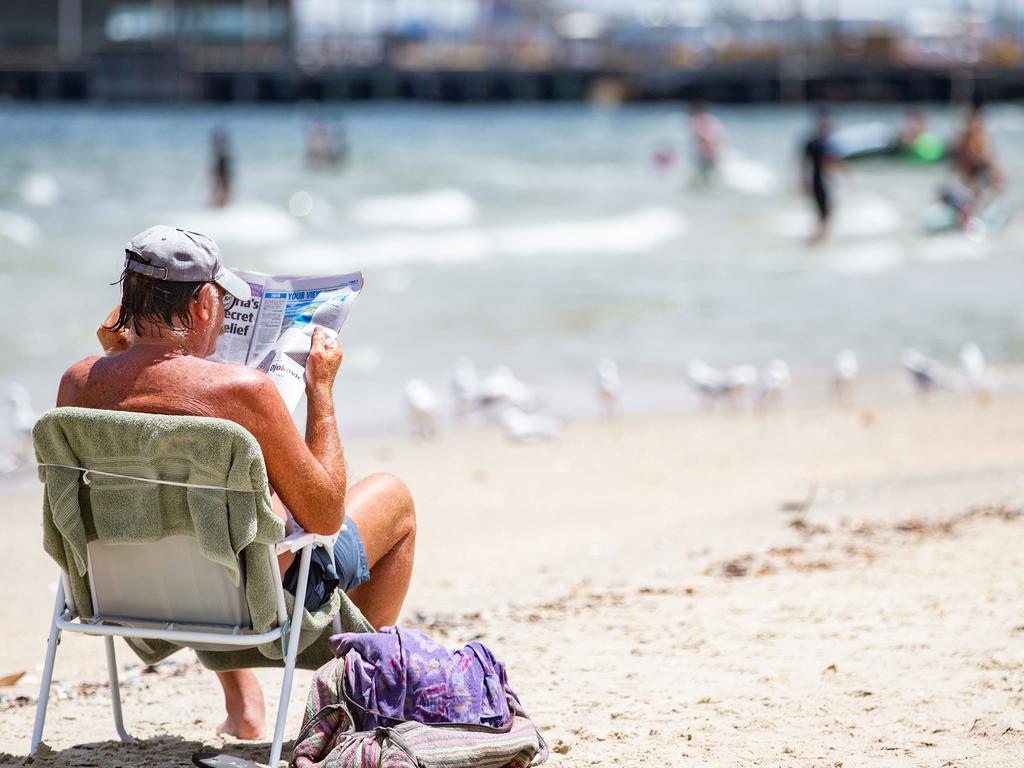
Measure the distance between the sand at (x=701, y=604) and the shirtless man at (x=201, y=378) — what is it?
0.75 metres

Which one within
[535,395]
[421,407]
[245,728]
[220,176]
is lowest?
[535,395]

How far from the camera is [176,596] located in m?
2.67

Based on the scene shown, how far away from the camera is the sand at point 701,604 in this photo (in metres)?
2.95

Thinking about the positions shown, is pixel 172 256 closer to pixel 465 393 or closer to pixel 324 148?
pixel 465 393

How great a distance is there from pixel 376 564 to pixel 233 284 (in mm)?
721

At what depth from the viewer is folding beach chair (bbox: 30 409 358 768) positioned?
2.59 metres

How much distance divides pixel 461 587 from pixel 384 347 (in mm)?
5656

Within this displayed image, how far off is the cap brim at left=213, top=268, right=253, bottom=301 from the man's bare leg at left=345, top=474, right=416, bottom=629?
51 cm

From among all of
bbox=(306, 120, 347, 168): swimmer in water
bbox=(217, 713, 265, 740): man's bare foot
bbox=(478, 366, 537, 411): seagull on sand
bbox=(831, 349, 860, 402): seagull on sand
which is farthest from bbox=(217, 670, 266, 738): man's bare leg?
bbox=(306, 120, 347, 168): swimmer in water

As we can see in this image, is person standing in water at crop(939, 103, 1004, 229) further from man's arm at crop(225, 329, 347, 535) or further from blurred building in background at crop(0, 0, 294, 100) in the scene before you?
blurred building in background at crop(0, 0, 294, 100)

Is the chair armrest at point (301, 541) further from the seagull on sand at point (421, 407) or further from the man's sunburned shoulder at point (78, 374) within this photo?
the seagull on sand at point (421, 407)

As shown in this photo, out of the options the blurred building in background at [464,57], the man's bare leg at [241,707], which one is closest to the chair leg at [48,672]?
Answer: the man's bare leg at [241,707]

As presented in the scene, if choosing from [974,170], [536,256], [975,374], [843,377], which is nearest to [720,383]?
[843,377]

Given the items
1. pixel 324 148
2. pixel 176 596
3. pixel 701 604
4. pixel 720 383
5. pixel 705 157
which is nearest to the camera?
pixel 176 596
